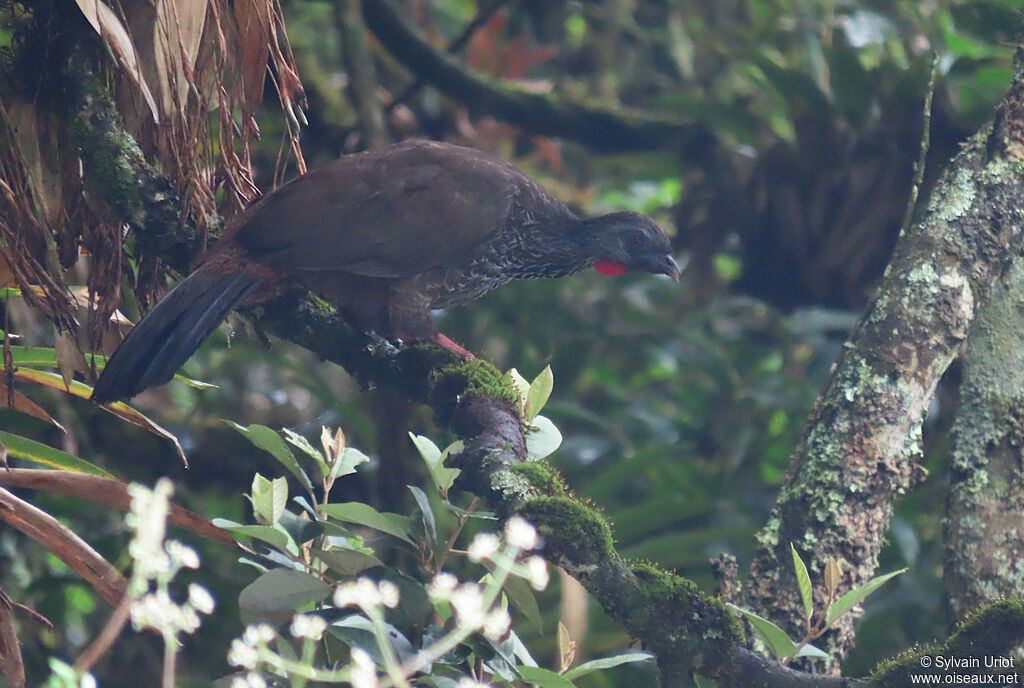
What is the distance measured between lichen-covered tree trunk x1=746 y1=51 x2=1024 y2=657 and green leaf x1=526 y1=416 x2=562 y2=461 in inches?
18.9

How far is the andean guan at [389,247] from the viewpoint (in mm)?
2496

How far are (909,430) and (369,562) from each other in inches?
45.9

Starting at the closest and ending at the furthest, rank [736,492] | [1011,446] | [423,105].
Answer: [1011,446] → [736,492] → [423,105]

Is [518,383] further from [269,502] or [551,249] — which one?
[551,249]

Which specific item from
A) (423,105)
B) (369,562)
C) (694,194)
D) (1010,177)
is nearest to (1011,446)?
(1010,177)

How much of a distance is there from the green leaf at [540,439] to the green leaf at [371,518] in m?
0.34

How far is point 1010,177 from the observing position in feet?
7.77

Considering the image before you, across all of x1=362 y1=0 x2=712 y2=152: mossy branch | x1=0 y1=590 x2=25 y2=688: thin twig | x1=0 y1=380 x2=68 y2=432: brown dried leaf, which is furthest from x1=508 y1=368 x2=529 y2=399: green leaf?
x1=362 y1=0 x2=712 y2=152: mossy branch

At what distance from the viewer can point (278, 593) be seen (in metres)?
1.65

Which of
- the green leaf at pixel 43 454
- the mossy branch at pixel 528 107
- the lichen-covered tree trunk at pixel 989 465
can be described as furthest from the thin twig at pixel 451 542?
the mossy branch at pixel 528 107

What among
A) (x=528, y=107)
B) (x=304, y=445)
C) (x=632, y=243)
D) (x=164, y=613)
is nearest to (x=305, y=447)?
(x=304, y=445)

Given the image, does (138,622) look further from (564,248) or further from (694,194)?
(694,194)

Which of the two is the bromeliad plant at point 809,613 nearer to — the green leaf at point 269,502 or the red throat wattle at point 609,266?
the green leaf at point 269,502

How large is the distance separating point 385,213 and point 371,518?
1434mm
